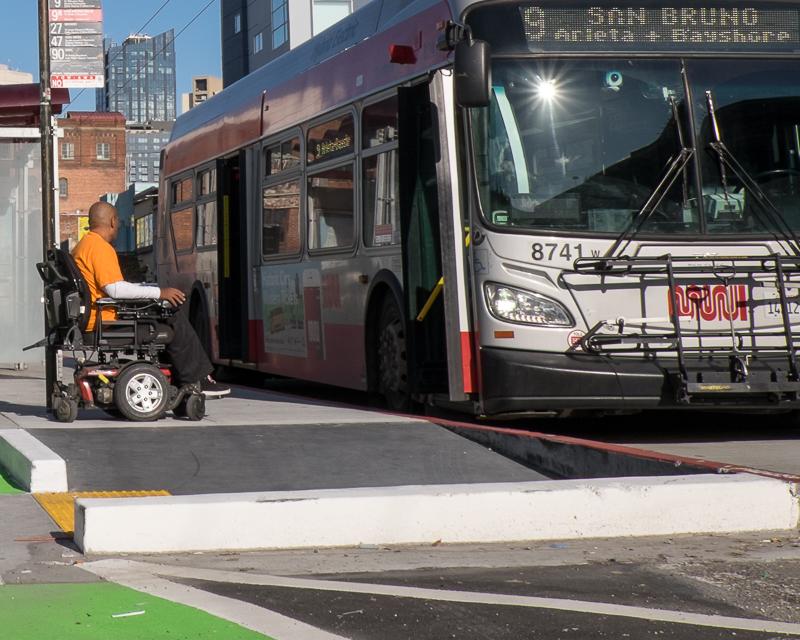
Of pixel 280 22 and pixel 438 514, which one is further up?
pixel 280 22

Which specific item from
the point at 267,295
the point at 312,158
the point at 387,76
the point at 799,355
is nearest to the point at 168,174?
the point at 267,295

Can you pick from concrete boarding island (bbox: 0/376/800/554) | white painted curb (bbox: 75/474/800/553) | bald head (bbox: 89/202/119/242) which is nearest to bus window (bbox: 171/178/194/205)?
concrete boarding island (bbox: 0/376/800/554)

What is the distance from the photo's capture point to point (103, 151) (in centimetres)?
13112

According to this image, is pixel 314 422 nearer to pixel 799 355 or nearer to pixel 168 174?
pixel 799 355

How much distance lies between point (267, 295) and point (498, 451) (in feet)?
23.5

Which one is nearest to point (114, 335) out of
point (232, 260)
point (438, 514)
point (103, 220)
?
point (103, 220)

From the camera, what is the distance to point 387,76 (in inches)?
486

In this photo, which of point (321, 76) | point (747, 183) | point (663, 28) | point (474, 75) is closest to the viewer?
point (474, 75)

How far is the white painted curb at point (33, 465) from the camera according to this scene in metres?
7.98

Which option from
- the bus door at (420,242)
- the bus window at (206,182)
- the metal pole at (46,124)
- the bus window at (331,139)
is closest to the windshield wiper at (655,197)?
the bus door at (420,242)

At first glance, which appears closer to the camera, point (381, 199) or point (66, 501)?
point (66, 501)

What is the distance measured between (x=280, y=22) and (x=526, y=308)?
75395 millimetres

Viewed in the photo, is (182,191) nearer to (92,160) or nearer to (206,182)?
(206,182)

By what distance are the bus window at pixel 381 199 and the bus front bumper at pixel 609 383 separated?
219 cm
